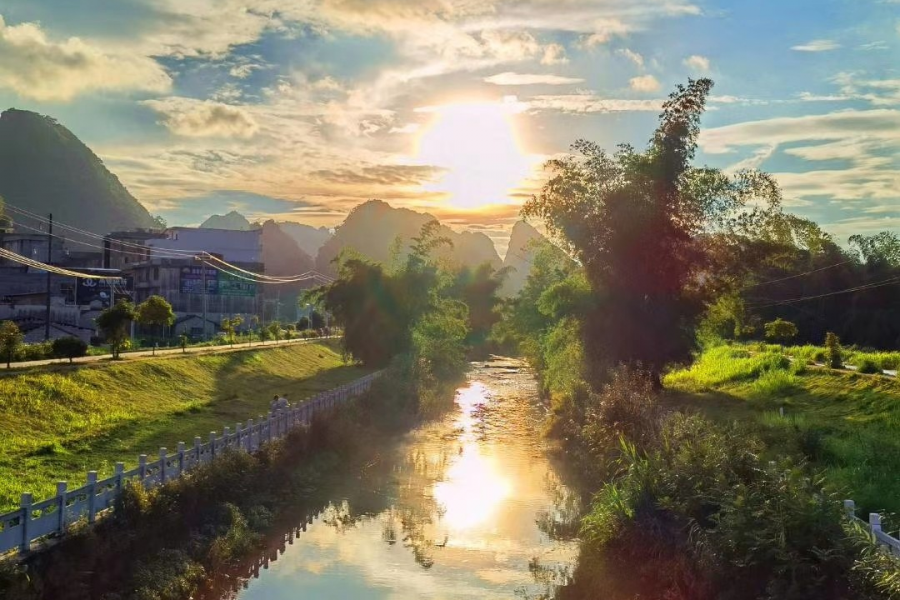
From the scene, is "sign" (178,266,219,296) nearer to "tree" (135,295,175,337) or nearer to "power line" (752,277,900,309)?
"tree" (135,295,175,337)

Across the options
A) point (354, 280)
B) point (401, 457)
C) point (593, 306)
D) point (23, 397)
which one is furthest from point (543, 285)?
point (23, 397)

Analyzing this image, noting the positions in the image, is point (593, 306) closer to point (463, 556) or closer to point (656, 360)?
point (656, 360)

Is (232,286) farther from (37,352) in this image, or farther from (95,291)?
(37,352)

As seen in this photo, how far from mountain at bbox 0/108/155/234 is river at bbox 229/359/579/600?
6785 inches

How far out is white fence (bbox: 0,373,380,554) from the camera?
474 inches

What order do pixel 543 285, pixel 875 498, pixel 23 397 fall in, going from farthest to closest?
pixel 543 285, pixel 23 397, pixel 875 498

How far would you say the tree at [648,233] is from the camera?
37844mm

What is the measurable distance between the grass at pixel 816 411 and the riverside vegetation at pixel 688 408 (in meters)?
0.11

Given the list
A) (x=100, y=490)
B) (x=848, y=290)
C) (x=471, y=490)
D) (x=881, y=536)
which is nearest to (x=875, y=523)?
(x=881, y=536)

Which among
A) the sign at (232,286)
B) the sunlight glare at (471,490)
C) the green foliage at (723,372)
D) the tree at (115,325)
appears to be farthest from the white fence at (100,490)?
the sign at (232,286)

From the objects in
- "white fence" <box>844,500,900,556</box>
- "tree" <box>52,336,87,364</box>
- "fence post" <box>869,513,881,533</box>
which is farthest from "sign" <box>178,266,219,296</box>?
"fence post" <box>869,513,881,533</box>

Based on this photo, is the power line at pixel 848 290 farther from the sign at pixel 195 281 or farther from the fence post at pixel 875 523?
the fence post at pixel 875 523

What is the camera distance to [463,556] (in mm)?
19234

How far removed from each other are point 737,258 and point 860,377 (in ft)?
26.4
